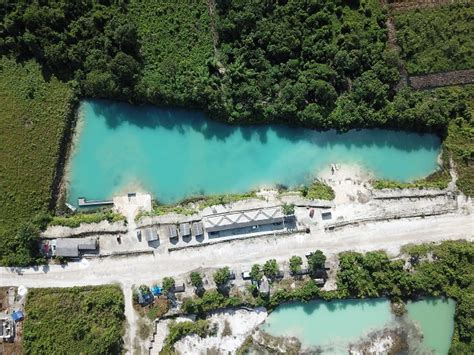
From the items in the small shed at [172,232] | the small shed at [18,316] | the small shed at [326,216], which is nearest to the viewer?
the small shed at [18,316]

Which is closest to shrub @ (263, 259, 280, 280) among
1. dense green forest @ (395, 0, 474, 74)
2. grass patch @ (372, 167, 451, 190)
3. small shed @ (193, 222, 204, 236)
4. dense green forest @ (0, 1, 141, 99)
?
small shed @ (193, 222, 204, 236)

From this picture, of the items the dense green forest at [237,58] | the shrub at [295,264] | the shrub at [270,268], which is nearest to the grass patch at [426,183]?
the dense green forest at [237,58]

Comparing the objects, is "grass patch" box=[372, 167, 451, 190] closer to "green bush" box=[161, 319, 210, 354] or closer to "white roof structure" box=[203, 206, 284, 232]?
"white roof structure" box=[203, 206, 284, 232]

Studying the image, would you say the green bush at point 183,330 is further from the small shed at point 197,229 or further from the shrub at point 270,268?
the small shed at point 197,229

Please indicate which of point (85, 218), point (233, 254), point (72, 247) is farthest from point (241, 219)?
point (72, 247)

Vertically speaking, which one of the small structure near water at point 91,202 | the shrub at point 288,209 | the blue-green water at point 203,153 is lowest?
the shrub at point 288,209

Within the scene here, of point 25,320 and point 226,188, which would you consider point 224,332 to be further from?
point 25,320
